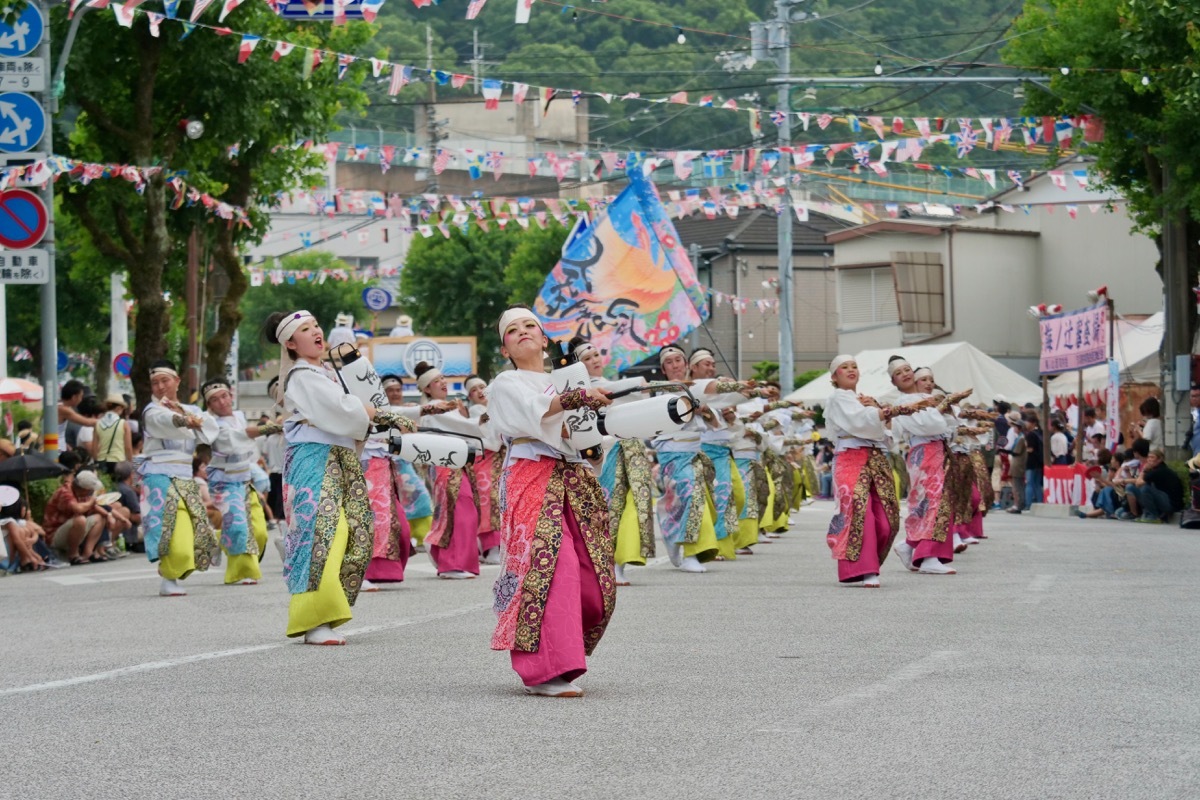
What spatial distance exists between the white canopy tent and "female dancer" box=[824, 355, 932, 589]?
1857cm

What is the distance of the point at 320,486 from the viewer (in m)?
10.4

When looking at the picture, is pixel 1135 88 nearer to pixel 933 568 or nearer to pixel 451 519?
pixel 933 568

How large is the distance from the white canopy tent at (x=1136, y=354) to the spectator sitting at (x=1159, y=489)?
6714 millimetres

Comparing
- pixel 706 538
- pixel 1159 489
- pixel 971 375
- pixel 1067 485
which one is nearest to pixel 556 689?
pixel 706 538

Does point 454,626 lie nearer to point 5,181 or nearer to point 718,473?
point 718,473

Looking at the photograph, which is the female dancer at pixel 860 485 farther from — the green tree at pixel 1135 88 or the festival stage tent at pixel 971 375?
the festival stage tent at pixel 971 375

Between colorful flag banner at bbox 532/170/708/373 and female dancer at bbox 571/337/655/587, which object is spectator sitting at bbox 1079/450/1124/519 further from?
female dancer at bbox 571/337/655/587

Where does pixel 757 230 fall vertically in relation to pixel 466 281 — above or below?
above

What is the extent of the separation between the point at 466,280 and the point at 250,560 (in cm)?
5543

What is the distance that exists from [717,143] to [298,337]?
52022 mm

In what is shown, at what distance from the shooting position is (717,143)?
→ 61594mm

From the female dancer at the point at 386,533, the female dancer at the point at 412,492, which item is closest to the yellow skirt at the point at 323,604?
the female dancer at the point at 386,533

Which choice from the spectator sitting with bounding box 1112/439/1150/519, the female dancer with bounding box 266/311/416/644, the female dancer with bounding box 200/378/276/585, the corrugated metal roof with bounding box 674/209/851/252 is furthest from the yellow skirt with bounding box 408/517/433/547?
the corrugated metal roof with bounding box 674/209/851/252

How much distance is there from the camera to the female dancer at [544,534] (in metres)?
8.11
